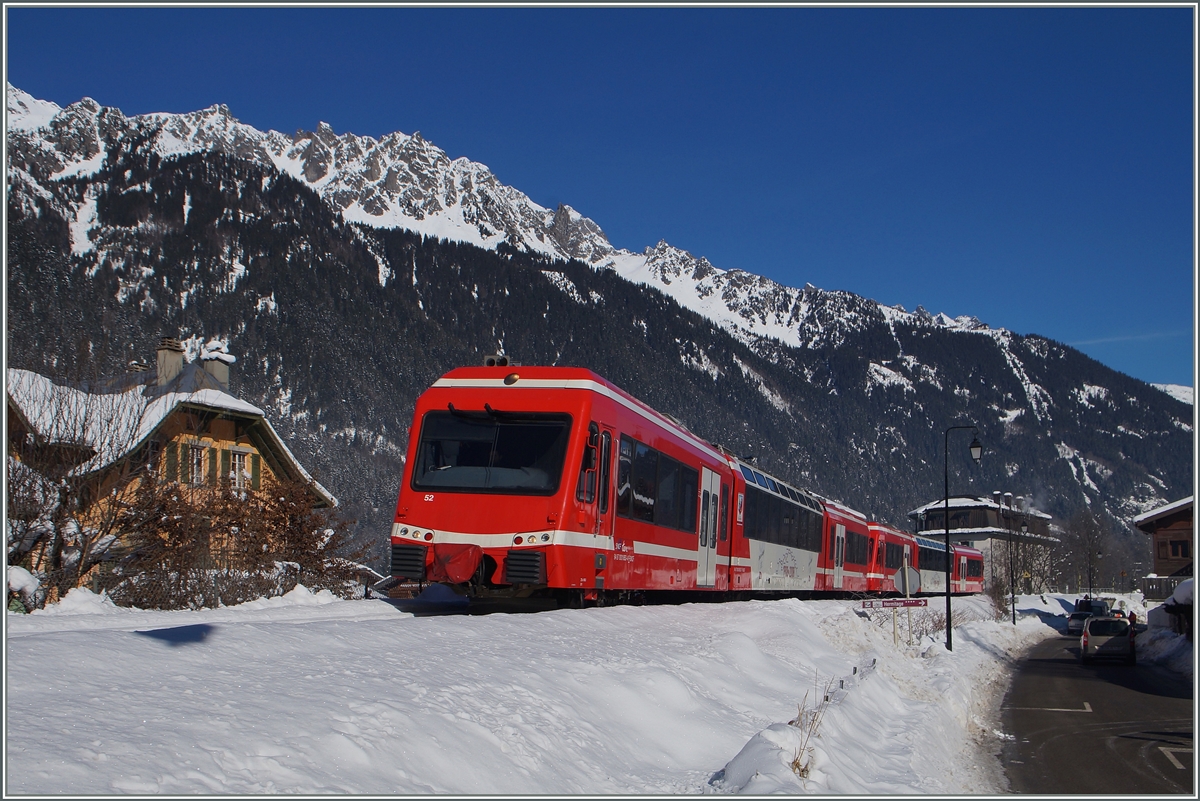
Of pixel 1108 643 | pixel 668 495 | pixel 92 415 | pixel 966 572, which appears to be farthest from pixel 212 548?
pixel 966 572

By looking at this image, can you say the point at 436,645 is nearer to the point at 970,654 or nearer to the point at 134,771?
the point at 134,771

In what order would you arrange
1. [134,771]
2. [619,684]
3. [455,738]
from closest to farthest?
[134,771], [455,738], [619,684]

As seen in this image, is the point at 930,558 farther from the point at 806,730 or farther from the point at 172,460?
the point at 806,730

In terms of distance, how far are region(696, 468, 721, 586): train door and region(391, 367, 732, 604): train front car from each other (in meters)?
3.22

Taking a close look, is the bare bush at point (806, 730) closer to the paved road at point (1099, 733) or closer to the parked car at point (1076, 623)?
the paved road at point (1099, 733)

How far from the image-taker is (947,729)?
15.0 m

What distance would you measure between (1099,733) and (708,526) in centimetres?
775

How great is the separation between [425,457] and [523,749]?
8.12m

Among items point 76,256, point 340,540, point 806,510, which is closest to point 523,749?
point 340,540

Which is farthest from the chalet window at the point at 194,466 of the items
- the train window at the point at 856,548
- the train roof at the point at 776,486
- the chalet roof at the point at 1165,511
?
the chalet roof at the point at 1165,511

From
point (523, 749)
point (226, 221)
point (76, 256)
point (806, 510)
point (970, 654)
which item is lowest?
point (970, 654)

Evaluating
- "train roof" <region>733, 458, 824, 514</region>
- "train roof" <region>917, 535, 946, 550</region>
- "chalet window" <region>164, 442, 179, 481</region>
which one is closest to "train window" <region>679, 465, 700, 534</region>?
"train roof" <region>733, 458, 824, 514</region>

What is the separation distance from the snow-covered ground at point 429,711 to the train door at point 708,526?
5.05 m

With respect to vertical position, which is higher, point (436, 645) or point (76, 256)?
point (76, 256)
